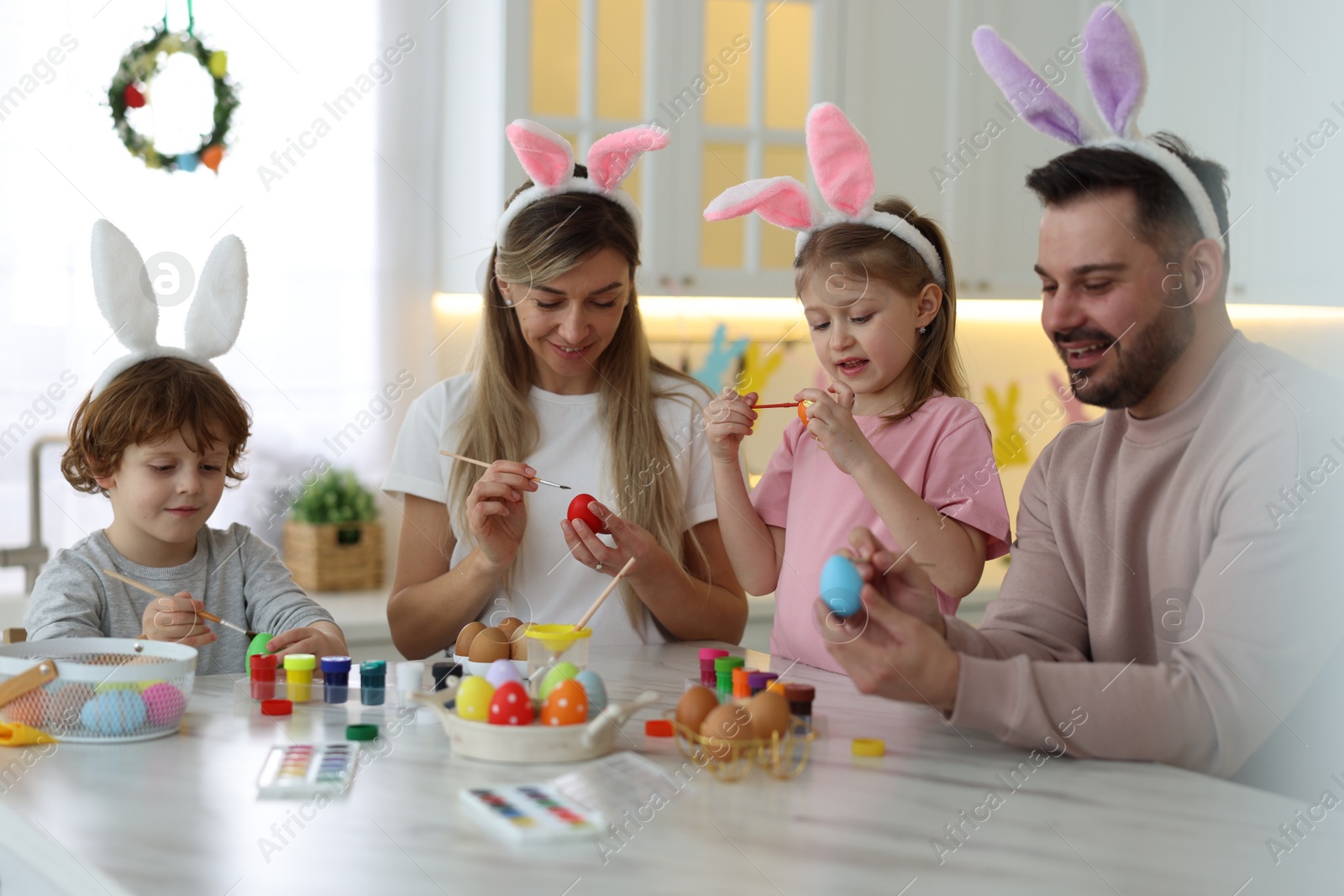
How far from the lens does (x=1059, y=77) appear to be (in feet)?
11.2

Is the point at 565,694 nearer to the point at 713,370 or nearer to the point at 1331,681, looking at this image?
the point at 1331,681

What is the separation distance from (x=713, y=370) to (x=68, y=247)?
→ 1.48m

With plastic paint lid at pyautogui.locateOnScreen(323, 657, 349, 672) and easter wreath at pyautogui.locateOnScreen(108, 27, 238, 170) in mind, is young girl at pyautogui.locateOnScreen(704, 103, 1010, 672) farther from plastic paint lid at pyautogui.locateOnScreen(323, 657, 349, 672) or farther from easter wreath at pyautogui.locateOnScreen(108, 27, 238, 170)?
easter wreath at pyautogui.locateOnScreen(108, 27, 238, 170)

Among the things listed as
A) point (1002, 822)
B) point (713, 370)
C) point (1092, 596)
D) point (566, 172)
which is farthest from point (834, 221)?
point (713, 370)

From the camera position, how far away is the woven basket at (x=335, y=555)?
105 inches

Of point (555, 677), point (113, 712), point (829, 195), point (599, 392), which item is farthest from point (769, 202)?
point (113, 712)

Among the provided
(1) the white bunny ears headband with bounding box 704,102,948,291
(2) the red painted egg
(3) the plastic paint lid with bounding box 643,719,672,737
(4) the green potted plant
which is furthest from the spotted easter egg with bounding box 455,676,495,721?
(4) the green potted plant

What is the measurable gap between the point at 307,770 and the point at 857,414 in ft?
3.02

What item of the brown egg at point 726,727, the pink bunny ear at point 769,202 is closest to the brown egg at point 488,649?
the brown egg at point 726,727

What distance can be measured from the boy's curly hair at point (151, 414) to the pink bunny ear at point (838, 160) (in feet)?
2.63

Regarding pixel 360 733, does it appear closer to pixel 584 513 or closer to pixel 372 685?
pixel 372 685

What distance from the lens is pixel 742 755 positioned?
0.99 m

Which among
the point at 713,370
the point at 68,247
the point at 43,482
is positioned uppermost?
the point at 68,247

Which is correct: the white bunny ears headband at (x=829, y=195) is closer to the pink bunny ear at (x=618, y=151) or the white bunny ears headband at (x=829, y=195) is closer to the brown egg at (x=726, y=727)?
the pink bunny ear at (x=618, y=151)
